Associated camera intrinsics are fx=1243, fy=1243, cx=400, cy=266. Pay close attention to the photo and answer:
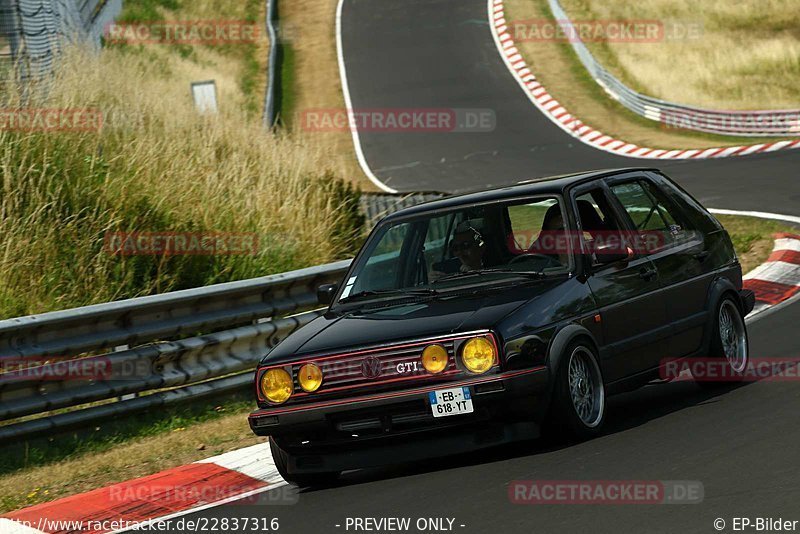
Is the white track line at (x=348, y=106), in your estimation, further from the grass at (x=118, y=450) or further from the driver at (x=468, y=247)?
the driver at (x=468, y=247)

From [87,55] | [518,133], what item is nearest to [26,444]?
[87,55]

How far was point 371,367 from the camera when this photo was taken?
6648mm

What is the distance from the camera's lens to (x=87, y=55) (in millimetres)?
15180

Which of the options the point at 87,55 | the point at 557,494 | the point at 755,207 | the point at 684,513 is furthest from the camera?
the point at 755,207

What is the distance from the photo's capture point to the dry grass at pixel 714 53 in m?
37.1

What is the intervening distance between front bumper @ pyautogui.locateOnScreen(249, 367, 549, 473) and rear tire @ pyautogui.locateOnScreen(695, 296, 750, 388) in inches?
92.2

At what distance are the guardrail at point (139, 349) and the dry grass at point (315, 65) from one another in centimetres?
1675

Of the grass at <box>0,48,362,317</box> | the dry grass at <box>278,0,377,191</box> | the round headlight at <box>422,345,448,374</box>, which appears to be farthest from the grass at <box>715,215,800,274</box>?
the dry grass at <box>278,0,377,191</box>

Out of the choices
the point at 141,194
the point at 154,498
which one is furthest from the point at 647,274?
the point at 141,194

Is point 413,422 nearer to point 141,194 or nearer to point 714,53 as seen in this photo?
point 141,194

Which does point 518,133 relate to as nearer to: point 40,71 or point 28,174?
point 40,71

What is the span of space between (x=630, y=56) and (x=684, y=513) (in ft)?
119

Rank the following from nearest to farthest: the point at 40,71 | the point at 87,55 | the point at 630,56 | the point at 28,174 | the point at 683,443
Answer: the point at 683,443, the point at 28,174, the point at 40,71, the point at 87,55, the point at 630,56

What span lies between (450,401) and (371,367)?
1.54 ft
